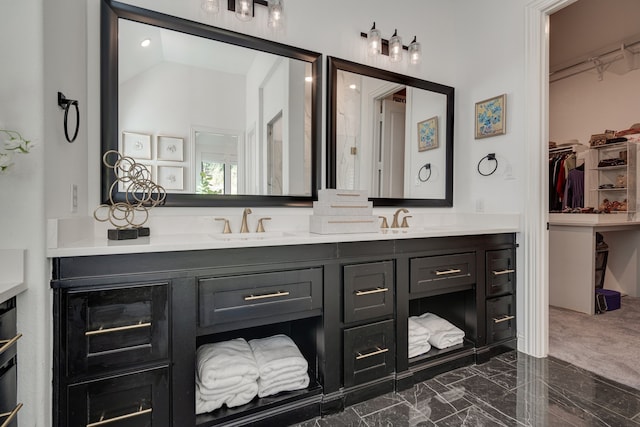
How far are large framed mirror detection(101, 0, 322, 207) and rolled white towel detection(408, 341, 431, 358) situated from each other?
3.62 feet

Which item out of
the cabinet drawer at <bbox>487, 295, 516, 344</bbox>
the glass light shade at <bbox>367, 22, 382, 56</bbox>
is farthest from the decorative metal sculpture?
the cabinet drawer at <bbox>487, 295, 516, 344</bbox>

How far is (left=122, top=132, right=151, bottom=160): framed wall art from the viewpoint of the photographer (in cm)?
161

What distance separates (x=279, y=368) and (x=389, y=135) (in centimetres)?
175

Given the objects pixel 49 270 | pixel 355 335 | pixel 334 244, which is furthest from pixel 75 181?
pixel 355 335

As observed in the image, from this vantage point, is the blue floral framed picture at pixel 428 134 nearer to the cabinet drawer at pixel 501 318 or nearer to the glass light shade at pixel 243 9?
the cabinet drawer at pixel 501 318

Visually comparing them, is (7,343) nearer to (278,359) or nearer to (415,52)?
(278,359)

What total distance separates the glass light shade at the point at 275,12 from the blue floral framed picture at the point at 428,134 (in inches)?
51.0

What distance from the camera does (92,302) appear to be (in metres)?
1.16

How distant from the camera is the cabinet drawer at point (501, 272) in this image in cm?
218

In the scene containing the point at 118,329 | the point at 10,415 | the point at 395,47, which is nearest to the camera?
the point at 10,415

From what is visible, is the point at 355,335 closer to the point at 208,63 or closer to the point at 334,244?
the point at 334,244

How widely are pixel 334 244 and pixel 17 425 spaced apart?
4.30 ft

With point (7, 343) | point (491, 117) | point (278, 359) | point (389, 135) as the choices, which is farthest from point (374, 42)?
point (7, 343)

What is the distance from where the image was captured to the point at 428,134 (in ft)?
8.52
